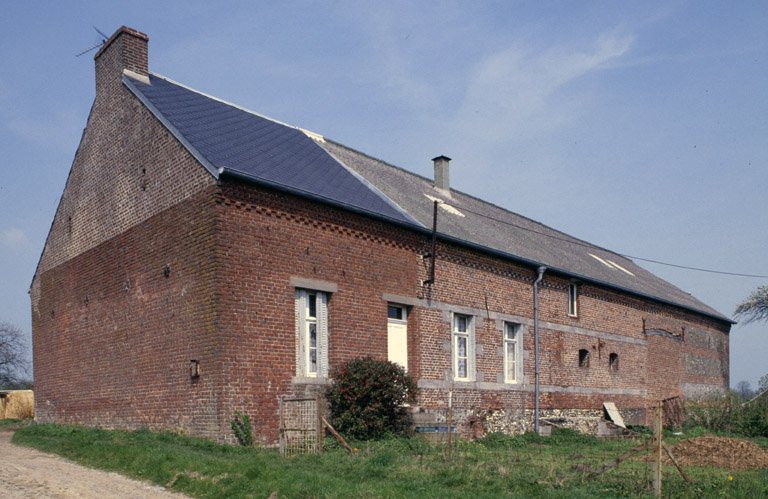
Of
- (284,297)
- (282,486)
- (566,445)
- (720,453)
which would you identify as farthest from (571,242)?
(282,486)

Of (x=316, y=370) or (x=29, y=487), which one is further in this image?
(x=316, y=370)

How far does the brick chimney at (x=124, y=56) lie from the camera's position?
63.8ft

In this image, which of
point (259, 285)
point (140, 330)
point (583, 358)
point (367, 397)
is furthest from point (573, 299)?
point (140, 330)

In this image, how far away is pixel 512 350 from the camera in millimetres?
22125

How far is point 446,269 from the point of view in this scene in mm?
19656

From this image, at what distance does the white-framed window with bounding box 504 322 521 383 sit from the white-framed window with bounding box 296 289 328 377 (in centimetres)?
745

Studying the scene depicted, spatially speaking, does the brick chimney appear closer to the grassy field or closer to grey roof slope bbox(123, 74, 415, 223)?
grey roof slope bbox(123, 74, 415, 223)

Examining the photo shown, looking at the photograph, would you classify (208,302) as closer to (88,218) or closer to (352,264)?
(352,264)

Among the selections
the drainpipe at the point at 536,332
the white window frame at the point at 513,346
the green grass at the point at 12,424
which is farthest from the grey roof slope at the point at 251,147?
the green grass at the point at 12,424

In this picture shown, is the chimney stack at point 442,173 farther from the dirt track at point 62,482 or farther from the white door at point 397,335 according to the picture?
the dirt track at point 62,482

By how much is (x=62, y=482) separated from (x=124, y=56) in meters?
12.5

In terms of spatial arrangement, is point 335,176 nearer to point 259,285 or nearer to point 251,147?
point 251,147

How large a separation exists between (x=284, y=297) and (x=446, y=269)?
19.1 ft

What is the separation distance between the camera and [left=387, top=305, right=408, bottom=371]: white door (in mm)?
17984
